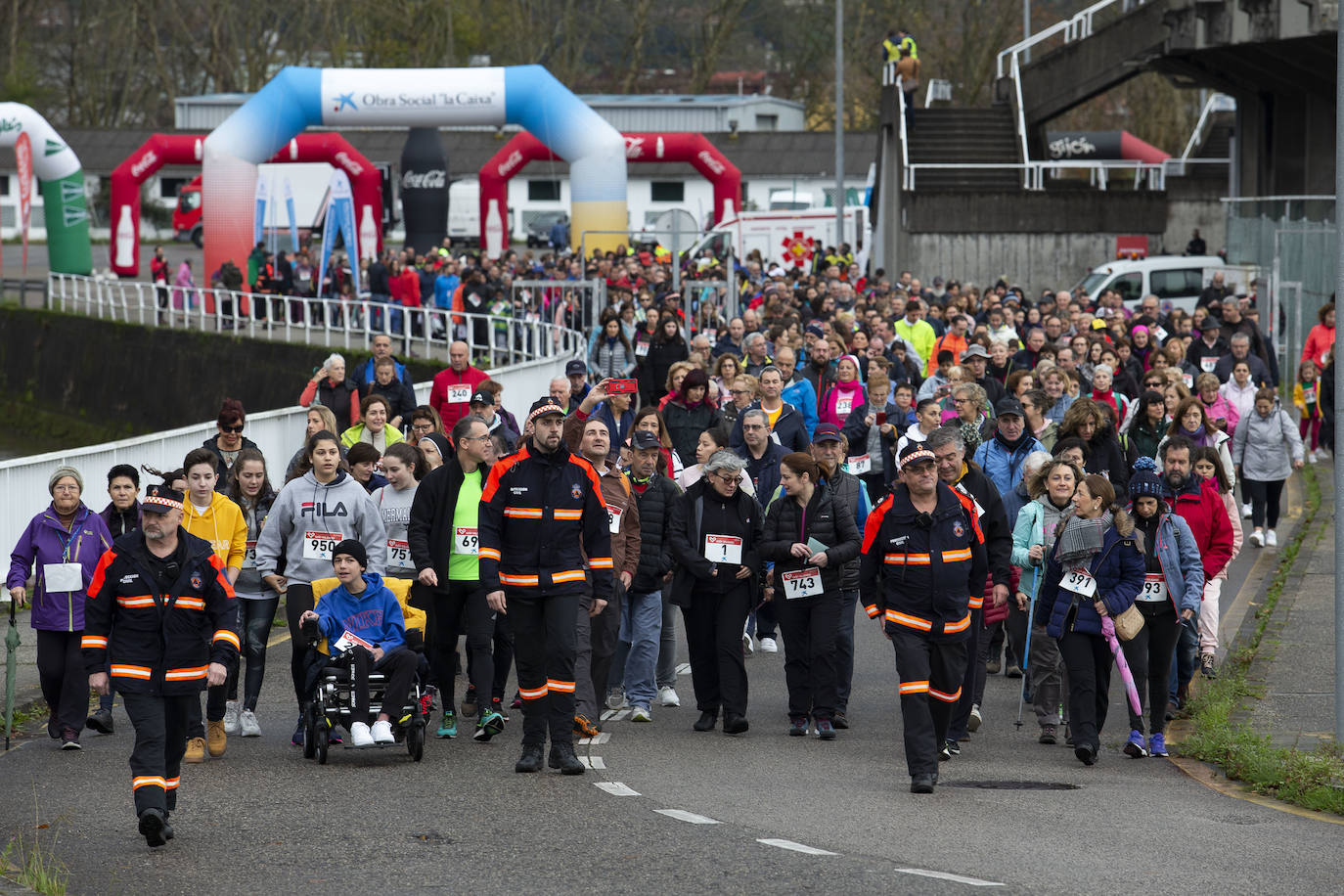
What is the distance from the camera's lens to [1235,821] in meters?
9.20

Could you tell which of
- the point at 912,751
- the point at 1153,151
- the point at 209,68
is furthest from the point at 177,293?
the point at 209,68

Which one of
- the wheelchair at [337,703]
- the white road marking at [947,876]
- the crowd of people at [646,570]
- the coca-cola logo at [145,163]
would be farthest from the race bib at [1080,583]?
the coca-cola logo at [145,163]

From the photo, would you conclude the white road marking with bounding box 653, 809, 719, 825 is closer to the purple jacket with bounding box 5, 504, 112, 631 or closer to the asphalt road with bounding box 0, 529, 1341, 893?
the asphalt road with bounding box 0, 529, 1341, 893

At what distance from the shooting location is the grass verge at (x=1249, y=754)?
970cm

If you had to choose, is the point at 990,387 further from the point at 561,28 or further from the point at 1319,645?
the point at 561,28

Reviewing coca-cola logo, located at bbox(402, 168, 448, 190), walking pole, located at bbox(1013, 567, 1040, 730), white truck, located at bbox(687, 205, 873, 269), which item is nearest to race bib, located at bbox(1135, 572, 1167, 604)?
walking pole, located at bbox(1013, 567, 1040, 730)

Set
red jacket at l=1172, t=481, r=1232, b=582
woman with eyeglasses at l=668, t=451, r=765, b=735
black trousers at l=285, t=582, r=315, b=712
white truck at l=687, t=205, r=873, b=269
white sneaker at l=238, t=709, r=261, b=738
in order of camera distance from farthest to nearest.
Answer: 1. white truck at l=687, t=205, r=873, b=269
2. red jacket at l=1172, t=481, r=1232, b=582
3. woman with eyeglasses at l=668, t=451, r=765, b=735
4. white sneaker at l=238, t=709, r=261, b=738
5. black trousers at l=285, t=582, r=315, b=712

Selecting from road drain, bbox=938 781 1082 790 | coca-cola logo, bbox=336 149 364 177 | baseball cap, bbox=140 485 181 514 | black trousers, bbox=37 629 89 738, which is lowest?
road drain, bbox=938 781 1082 790

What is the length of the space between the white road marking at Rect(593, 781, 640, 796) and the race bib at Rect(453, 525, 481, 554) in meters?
1.88

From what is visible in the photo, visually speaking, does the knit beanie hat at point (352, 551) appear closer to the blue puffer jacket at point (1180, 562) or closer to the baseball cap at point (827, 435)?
the baseball cap at point (827, 435)

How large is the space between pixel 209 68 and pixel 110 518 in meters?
69.9

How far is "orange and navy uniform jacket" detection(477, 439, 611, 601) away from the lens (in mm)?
10055

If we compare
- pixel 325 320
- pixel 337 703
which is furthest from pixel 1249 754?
pixel 325 320

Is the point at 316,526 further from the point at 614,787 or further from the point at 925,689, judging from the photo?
the point at 925,689
